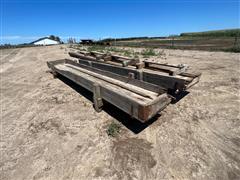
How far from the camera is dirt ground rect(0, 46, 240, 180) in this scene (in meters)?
2.06

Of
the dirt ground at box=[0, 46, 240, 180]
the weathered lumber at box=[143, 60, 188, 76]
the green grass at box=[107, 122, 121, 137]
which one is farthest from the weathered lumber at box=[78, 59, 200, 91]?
the green grass at box=[107, 122, 121, 137]

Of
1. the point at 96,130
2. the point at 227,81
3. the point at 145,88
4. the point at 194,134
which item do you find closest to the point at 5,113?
the point at 96,130

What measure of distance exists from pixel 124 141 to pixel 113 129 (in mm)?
352

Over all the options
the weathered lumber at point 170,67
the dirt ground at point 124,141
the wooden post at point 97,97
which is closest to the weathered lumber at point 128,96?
the wooden post at point 97,97

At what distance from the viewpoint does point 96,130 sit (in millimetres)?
2934

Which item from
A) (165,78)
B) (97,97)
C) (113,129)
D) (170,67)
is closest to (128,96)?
(113,129)

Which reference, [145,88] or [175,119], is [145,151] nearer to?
[175,119]

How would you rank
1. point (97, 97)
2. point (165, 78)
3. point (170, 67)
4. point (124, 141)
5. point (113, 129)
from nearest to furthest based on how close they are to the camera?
1. point (124, 141)
2. point (113, 129)
3. point (97, 97)
4. point (165, 78)
5. point (170, 67)

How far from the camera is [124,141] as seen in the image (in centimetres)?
259

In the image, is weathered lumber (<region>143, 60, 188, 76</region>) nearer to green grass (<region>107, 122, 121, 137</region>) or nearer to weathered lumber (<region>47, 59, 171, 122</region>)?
weathered lumber (<region>47, 59, 171, 122</region>)

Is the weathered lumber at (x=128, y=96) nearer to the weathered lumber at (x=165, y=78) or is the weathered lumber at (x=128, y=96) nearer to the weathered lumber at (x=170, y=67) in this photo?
the weathered lumber at (x=165, y=78)

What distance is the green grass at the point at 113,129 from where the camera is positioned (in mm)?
2775

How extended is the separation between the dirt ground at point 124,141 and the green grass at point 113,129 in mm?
88

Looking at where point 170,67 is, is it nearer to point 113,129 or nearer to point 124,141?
point 113,129
